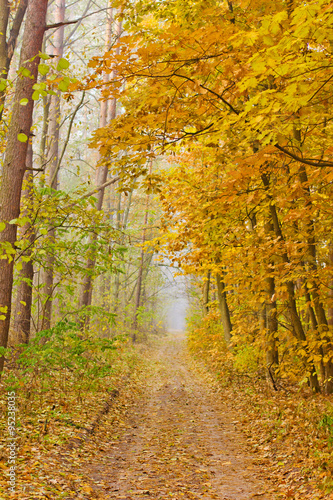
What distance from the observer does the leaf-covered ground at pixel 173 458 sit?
15.0ft

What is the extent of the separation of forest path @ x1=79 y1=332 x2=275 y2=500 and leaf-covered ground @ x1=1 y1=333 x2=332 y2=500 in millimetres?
13

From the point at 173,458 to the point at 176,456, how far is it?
0.11 meters

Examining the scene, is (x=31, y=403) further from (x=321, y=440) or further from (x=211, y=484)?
(x=321, y=440)

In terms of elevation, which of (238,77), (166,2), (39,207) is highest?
(166,2)

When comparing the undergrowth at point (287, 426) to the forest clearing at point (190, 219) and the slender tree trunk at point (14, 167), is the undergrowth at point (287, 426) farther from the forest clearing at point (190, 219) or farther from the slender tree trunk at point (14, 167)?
the slender tree trunk at point (14, 167)

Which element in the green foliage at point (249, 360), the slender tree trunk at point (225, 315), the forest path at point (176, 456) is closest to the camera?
the forest path at point (176, 456)

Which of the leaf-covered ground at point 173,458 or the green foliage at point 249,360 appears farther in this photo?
the green foliage at point 249,360

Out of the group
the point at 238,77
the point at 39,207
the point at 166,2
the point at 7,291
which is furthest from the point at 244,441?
the point at 166,2

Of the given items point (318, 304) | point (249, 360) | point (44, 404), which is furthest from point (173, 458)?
point (249, 360)

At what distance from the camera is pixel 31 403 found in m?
6.54

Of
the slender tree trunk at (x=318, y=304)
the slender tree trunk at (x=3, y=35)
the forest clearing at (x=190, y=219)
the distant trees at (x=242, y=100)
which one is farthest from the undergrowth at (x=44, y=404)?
the slender tree trunk at (x=3, y=35)

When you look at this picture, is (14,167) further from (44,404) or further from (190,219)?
(190,219)

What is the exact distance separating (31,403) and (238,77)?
6.08m

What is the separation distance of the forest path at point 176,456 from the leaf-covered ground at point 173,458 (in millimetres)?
13
